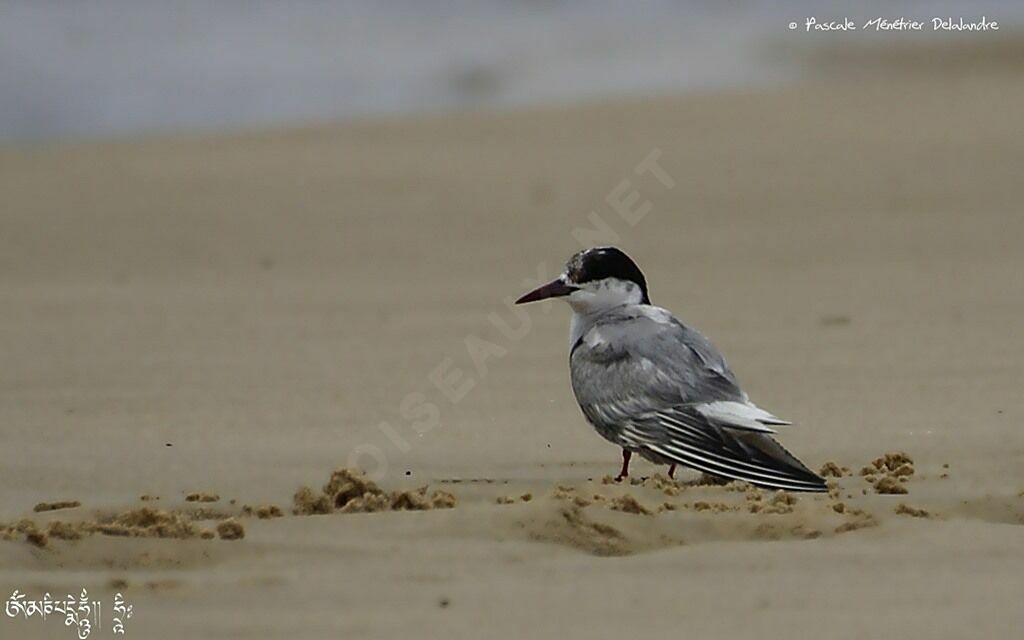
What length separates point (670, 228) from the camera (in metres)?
9.18

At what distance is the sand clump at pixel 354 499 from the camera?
4363mm

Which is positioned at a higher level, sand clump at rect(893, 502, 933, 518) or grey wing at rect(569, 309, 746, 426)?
grey wing at rect(569, 309, 746, 426)

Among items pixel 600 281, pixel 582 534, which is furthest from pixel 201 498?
pixel 600 281

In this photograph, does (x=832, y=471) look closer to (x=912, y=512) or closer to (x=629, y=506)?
(x=912, y=512)

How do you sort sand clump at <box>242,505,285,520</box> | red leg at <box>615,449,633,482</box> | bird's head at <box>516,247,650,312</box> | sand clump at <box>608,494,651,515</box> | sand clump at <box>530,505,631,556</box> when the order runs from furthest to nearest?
1. bird's head at <box>516,247,650,312</box>
2. red leg at <box>615,449,633,482</box>
3. sand clump at <box>242,505,285,520</box>
4. sand clump at <box>608,494,651,515</box>
5. sand clump at <box>530,505,631,556</box>

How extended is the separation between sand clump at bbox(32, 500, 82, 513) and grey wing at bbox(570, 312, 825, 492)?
1.40m

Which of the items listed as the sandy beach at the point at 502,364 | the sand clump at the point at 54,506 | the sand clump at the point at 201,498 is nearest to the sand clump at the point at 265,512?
the sandy beach at the point at 502,364

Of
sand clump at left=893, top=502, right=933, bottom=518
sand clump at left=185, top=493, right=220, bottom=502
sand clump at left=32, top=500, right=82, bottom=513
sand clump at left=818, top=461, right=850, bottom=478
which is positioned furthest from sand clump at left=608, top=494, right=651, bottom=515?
sand clump at left=32, top=500, right=82, bottom=513

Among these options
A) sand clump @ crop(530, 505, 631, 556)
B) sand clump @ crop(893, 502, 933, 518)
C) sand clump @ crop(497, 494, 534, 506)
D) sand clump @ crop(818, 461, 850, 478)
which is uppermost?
sand clump @ crop(818, 461, 850, 478)

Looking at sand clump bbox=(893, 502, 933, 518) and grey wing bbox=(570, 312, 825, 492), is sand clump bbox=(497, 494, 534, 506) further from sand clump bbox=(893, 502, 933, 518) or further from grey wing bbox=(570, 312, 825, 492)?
sand clump bbox=(893, 502, 933, 518)

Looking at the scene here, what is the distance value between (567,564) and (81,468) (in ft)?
5.54

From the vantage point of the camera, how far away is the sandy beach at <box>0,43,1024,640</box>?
11.9 feet

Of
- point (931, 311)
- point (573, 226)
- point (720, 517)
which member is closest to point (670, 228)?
point (573, 226)

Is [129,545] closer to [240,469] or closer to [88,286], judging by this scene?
[240,469]
